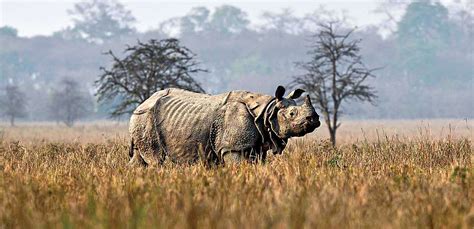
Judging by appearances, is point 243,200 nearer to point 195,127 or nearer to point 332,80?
point 195,127

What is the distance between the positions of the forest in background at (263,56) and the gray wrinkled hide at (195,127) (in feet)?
292

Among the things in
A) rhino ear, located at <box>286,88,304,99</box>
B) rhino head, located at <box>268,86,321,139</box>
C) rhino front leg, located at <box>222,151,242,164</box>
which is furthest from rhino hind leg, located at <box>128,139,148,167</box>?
rhino ear, located at <box>286,88,304,99</box>

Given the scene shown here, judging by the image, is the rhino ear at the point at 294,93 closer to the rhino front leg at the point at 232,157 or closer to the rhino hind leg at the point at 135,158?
the rhino front leg at the point at 232,157

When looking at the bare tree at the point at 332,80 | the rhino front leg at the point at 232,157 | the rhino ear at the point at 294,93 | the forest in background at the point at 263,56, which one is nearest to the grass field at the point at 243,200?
the rhino front leg at the point at 232,157

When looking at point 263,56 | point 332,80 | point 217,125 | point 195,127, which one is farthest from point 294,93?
point 263,56

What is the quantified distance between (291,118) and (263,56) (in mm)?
118825

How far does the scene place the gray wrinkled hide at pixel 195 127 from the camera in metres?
9.61

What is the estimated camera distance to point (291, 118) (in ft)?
30.6

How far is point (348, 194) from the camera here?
22.6 ft

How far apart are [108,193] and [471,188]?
3.10 metres

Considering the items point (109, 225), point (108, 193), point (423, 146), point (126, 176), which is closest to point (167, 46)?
point (423, 146)

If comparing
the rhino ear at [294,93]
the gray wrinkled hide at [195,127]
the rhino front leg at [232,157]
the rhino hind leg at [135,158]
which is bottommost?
the rhino hind leg at [135,158]

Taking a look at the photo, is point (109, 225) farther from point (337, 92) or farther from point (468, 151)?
point (337, 92)

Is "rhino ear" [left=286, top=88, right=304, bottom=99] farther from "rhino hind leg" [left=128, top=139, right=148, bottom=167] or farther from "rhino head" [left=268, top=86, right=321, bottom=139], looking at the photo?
"rhino hind leg" [left=128, top=139, right=148, bottom=167]
